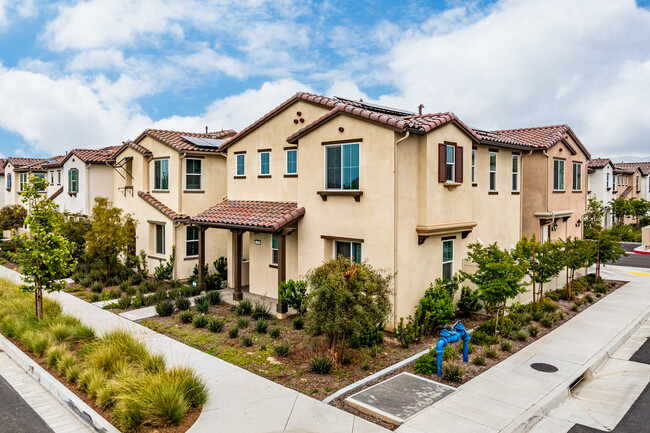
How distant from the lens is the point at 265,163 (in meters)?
17.8

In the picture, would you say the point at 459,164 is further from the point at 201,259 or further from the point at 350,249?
the point at 201,259

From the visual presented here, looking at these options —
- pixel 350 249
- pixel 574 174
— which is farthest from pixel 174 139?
pixel 574 174

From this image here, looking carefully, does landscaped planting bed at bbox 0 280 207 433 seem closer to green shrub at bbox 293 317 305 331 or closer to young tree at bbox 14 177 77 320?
young tree at bbox 14 177 77 320

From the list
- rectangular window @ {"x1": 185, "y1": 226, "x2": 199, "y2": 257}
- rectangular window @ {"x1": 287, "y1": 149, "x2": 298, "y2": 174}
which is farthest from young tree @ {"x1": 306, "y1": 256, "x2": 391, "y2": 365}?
rectangular window @ {"x1": 185, "y1": 226, "x2": 199, "y2": 257}

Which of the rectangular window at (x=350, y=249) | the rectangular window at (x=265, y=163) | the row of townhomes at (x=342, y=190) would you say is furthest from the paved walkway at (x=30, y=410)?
the rectangular window at (x=265, y=163)

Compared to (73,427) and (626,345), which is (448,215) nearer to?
(626,345)

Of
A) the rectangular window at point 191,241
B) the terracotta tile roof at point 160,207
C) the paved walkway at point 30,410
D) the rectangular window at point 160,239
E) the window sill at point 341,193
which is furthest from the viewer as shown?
the rectangular window at point 160,239

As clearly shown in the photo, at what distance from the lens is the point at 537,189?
19094 mm

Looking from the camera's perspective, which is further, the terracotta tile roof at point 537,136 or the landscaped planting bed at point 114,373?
the terracotta tile roof at point 537,136

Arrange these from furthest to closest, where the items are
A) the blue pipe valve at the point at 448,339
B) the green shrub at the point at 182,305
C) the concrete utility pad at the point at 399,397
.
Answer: the green shrub at the point at 182,305 → the blue pipe valve at the point at 448,339 → the concrete utility pad at the point at 399,397

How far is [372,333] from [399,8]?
12.2m

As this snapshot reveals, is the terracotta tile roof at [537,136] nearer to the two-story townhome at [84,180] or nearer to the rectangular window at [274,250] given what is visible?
the rectangular window at [274,250]

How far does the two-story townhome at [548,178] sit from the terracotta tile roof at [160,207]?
13240 mm

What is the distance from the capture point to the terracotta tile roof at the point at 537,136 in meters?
18.7
